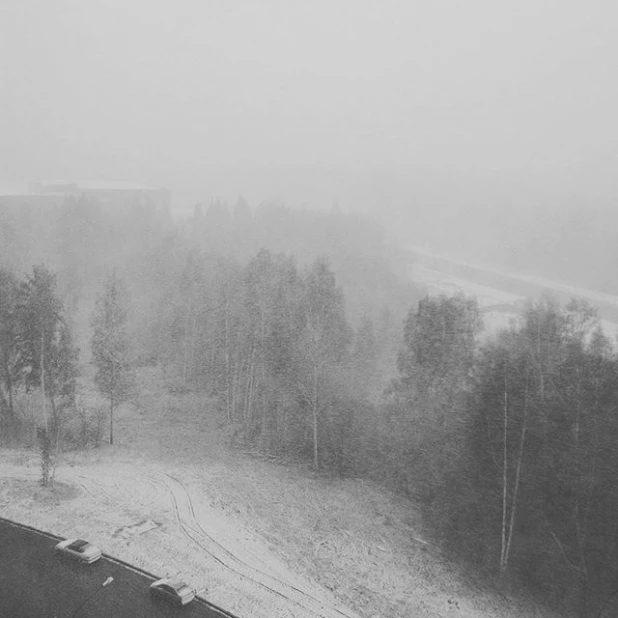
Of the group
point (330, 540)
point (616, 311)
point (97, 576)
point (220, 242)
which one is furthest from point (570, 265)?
point (97, 576)

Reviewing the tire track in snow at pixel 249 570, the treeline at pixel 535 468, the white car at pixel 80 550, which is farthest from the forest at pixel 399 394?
the tire track in snow at pixel 249 570

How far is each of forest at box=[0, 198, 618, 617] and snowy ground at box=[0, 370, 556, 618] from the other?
1.15m

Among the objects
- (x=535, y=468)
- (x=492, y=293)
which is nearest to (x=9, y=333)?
(x=535, y=468)

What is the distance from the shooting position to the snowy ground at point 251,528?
50.1ft

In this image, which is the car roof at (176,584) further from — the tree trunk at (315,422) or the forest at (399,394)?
the tree trunk at (315,422)

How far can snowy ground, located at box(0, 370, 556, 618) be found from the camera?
15273 millimetres

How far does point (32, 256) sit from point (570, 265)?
5498 cm

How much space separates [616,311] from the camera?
44.5m

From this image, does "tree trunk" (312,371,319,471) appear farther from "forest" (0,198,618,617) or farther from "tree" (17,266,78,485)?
"tree" (17,266,78,485)

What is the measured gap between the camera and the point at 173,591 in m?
14.0

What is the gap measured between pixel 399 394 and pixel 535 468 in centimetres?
735

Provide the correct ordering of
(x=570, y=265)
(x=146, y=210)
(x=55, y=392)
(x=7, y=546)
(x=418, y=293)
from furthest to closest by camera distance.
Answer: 1. (x=146, y=210)
2. (x=570, y=265)
3. (x=418, y=293)
4. (x=55, y=392)
5. (x=7, y=546)

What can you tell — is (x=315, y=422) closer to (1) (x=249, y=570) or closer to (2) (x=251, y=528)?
(2) (x=251, y=528)

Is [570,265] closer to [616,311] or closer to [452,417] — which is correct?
[616,311]
